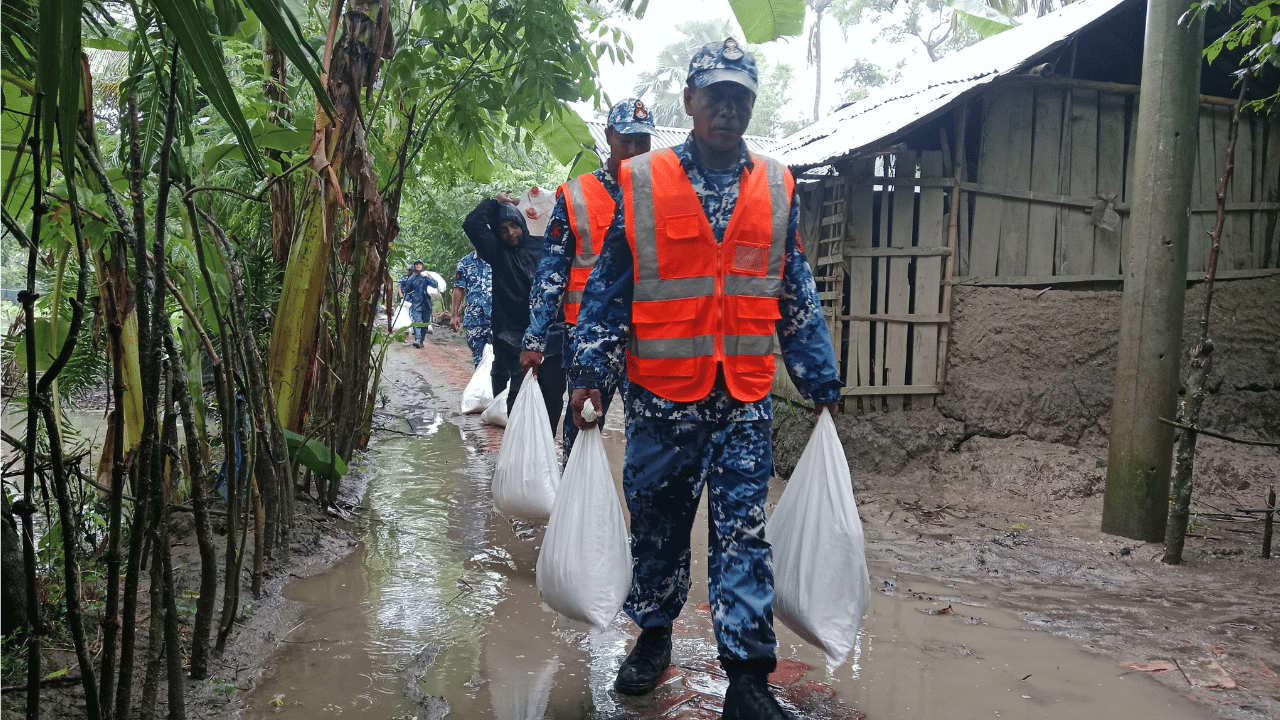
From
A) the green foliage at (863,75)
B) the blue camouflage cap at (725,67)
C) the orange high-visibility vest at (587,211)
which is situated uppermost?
the green foliage at (863,75)

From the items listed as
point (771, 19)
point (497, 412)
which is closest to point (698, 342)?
point (771, 19)

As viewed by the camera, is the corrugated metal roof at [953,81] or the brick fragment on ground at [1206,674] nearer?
the brick fragment on ground at [1206,674]

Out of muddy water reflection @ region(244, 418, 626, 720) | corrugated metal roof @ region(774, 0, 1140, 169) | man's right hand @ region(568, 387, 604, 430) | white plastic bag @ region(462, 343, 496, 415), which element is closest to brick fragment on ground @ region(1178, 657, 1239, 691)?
muddy water reflection @ region(244, 418, 626, 720)

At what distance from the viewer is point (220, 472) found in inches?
163

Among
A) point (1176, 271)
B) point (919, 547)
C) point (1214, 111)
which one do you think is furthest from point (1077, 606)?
point (1214, 111)

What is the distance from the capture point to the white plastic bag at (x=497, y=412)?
314 inches

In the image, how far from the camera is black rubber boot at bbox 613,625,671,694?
272 cm

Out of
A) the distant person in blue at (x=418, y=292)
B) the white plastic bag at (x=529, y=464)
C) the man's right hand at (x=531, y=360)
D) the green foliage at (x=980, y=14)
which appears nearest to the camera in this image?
the white plastic bag at (x=529, y=464)

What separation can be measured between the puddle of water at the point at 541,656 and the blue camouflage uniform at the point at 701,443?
0.41 m

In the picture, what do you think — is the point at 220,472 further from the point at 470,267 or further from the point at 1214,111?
the point at 1214,111

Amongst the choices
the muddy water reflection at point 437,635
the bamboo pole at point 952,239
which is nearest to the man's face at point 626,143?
the muddy water reflection at point 437,635

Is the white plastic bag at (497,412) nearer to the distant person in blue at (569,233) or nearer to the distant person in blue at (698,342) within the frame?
the distant person in blue at (569,233)

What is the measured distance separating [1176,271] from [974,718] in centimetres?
303

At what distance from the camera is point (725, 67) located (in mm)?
2686
